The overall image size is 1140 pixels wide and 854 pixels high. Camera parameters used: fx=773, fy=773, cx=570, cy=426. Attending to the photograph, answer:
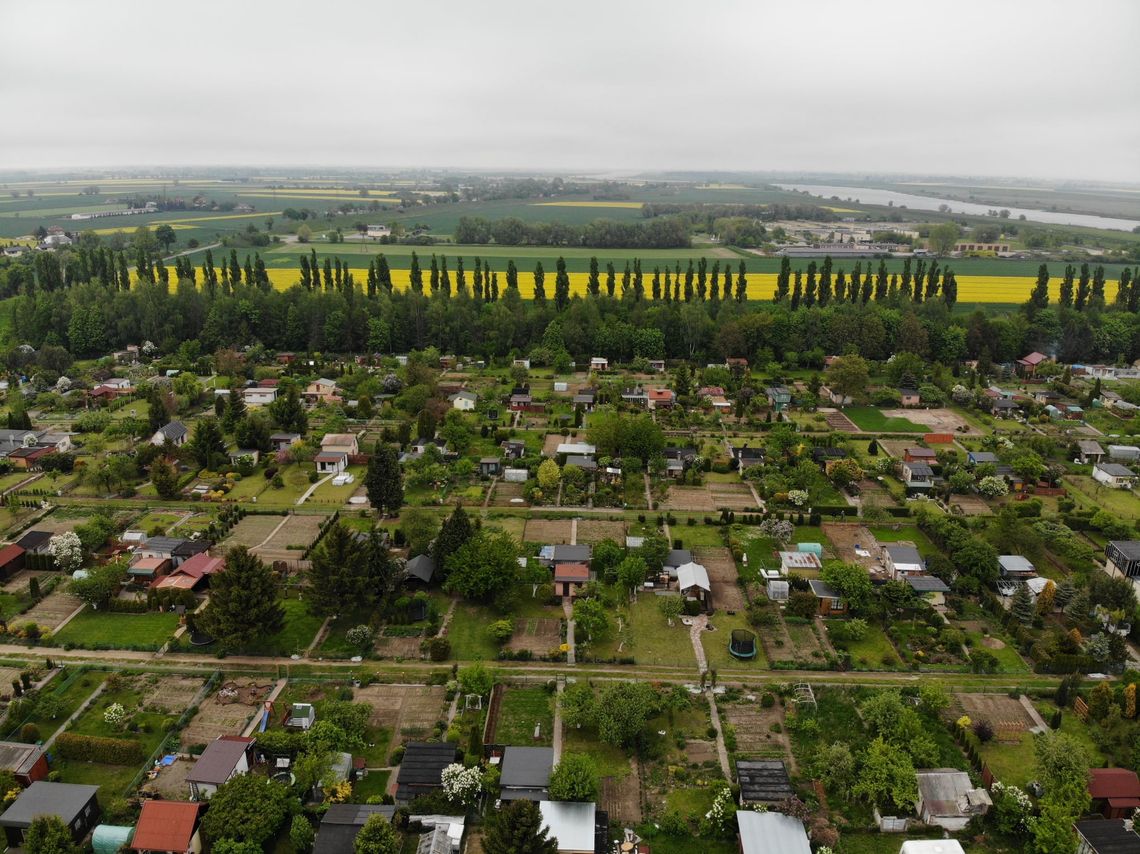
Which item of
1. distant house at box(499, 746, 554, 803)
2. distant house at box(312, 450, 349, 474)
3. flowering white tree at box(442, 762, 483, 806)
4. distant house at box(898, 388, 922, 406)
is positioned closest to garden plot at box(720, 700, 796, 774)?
distant house at box(499, 746, 554, 803)

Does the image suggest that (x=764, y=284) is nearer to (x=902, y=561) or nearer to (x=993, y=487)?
(x=993, y=487)

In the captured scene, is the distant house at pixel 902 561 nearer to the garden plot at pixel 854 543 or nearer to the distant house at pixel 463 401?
the garden plot at pixel 854 543

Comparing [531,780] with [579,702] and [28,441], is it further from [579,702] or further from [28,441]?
[28,441]

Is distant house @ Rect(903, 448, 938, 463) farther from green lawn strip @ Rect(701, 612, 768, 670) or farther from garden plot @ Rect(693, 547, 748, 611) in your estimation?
green lawn strip @ Rect(701, 612, 768, 670)

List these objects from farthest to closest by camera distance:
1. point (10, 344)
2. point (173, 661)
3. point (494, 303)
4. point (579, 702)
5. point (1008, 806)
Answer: point (494, 303) → point (10, 344) → point (173, 661) → point (579, 702) → point (1008, 806)

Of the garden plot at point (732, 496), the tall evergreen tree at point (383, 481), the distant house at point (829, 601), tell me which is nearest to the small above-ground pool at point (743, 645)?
the distant house at point (829, 601)

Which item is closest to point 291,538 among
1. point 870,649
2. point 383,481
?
point 383,481

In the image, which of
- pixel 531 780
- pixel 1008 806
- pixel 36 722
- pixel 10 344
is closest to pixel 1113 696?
pixel 1008 806
